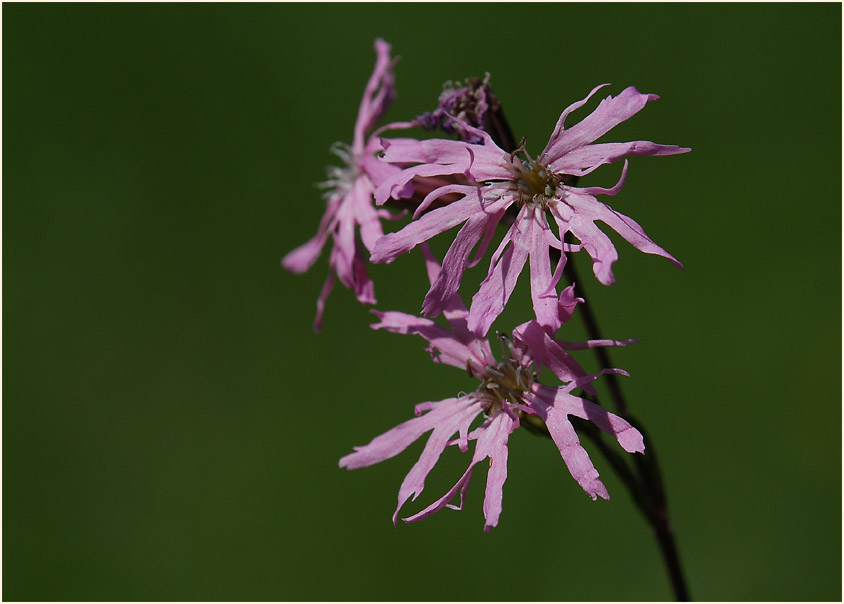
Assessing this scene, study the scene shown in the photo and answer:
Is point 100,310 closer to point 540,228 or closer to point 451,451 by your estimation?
point 451,451

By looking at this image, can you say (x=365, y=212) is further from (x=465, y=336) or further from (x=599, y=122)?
(x=599, y=122)

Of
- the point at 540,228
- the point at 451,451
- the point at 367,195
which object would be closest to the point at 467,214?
the point at 540,228

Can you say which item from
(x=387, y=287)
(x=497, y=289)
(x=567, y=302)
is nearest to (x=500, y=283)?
(x=497, y=289)

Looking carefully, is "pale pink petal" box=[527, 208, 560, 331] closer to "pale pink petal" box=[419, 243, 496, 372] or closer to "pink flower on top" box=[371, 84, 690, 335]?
"pink flower on top" box=[371, 84, 690, 335]

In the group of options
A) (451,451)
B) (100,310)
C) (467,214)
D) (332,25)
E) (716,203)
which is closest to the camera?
(467,214)

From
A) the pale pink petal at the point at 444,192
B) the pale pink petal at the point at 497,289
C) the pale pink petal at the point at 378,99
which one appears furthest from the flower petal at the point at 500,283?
the pale pink petal at the point at 378,99

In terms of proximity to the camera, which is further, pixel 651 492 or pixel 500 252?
pixel 651 492
